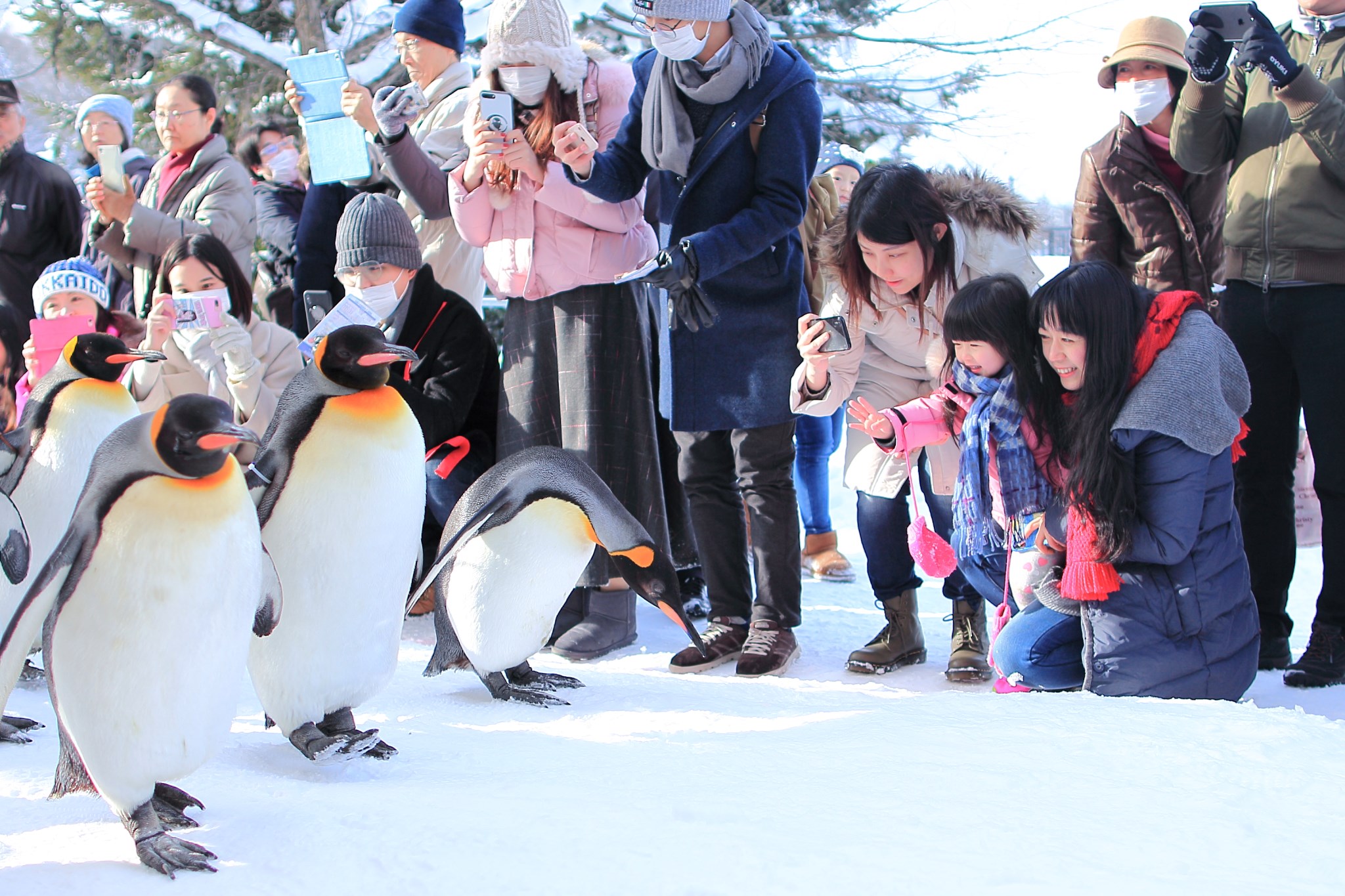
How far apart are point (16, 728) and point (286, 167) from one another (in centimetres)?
340

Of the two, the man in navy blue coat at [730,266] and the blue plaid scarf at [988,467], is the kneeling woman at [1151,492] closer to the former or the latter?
the blue plaid scarf at [988,467]

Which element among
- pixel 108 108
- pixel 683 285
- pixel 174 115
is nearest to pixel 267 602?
pixel 683 285

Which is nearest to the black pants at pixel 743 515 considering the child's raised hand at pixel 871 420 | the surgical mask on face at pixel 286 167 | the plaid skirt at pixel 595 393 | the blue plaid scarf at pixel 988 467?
the plaid skirt at pixel 595 393

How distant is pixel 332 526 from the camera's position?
1.87m

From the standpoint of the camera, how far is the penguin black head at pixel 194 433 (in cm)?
146

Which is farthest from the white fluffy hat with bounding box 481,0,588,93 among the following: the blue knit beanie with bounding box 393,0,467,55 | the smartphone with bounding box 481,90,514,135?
the blue knit beanie with bounding box 393,0,467,55

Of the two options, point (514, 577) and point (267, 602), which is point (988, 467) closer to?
point (514, 577)

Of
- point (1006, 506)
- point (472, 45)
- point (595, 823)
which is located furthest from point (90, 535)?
point (472, 45)

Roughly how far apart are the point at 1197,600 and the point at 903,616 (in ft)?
2.66

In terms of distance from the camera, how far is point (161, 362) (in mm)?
3459

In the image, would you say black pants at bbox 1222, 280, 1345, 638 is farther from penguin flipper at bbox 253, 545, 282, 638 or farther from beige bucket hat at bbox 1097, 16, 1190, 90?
penguin flipper at bbox 253, 545, 282, 638

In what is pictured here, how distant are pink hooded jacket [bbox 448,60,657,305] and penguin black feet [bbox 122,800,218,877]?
1901mm

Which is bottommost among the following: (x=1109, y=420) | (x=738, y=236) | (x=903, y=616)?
(x=903, y=616)

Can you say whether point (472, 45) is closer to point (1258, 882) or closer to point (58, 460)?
point (58, 460)
